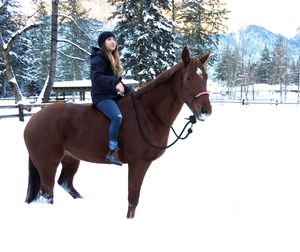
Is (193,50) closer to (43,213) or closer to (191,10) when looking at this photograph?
(191,10)

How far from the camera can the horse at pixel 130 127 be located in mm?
4266

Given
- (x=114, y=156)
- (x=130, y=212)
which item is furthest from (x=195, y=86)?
(x=130, y=212)

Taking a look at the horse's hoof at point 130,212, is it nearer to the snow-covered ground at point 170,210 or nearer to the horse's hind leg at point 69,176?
the snow-covered ground at point 170,210

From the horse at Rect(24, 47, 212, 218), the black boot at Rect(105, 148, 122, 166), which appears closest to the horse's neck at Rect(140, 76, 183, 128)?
the horse at Rect(24, 47, 212, 218)

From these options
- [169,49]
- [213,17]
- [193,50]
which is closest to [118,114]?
[169,49]

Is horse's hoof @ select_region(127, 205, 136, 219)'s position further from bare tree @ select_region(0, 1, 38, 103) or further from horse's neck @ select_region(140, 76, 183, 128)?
bare tree @ select_region(0, 1, 38, 103)

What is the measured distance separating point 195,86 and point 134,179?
1.42 meters

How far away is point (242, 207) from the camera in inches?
200

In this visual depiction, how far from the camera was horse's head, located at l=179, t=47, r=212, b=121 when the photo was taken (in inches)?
156

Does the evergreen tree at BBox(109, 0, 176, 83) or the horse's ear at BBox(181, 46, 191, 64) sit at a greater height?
the evergreen tree at BBox(109, 0, 176, 83)

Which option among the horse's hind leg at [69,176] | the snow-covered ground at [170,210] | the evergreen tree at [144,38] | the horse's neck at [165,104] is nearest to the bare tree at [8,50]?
the snow-covered ground at [170,210]

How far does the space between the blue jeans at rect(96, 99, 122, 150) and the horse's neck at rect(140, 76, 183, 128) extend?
40cm

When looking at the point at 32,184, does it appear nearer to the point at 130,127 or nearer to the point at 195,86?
the point at 130,127

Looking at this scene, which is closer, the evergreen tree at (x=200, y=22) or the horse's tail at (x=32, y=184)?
the horse's tail at (x=32, y=184)
